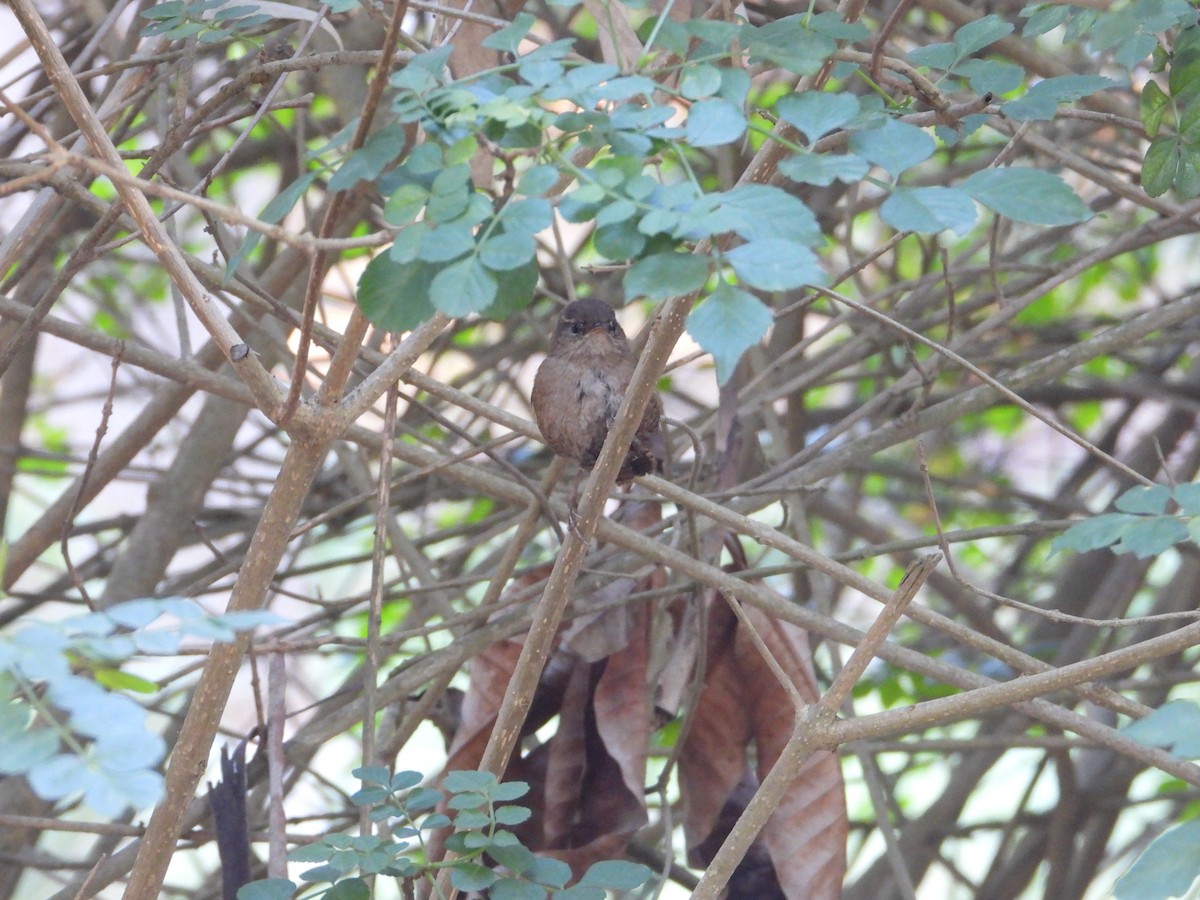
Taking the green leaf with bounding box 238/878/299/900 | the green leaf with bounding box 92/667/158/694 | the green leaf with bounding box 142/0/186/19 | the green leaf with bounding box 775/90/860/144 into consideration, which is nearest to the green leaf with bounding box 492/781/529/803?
the green leaf with bounding box 238/878/299/900

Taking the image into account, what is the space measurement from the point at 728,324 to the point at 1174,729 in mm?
631

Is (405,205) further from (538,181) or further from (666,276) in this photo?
(666,276)

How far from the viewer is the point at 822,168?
1.62 m

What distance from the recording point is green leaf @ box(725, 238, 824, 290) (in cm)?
137

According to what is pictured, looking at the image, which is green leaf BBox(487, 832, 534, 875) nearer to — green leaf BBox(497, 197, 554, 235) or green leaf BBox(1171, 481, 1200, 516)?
green leaf BBox(497, 197, 554, 235)

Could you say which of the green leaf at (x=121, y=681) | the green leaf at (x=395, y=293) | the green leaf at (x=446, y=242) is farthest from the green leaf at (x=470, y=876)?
the green leaf at (x=446, y=242)

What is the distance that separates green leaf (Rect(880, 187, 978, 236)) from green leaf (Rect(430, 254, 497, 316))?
46 cm

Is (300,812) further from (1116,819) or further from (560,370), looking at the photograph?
(560,370)

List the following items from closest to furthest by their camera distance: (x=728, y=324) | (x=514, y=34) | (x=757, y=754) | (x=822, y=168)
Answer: (x=728, y=324) → (x=822, y=168) → (x=514, y=34) → (x=757, y=754)

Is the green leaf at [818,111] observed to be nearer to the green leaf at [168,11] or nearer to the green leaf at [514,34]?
the green leaf at [514,34]

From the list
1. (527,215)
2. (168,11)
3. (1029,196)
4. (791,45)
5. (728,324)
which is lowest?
(728,324)

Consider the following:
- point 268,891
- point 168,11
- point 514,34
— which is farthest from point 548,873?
point 168,11

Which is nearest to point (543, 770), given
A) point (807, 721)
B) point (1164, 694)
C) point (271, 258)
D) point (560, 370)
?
point (560, 370)


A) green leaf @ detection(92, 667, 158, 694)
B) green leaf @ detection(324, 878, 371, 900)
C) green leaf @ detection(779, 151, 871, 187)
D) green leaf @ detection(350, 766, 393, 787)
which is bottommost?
green leaf @ detection(324, 878, 371, 900)
